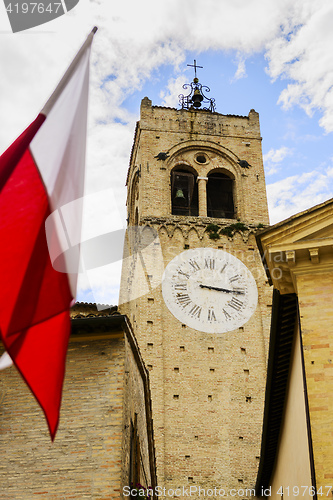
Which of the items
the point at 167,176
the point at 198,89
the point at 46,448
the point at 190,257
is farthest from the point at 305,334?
the point at 198,89

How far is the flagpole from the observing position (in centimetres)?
727

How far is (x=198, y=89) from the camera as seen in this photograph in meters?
34.8

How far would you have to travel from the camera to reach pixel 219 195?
32.2 m

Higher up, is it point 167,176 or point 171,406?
point 167,176

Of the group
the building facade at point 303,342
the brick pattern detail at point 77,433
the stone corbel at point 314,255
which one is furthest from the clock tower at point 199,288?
the stone corbel at point 314,255

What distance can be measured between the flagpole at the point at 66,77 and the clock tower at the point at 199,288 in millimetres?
16989

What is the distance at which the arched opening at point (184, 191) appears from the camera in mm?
29938

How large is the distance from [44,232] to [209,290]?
20.2 metres

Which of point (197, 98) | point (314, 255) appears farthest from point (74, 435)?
point (197, 98)

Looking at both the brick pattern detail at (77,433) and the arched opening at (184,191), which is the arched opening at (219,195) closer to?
the arched opening at (184,191)

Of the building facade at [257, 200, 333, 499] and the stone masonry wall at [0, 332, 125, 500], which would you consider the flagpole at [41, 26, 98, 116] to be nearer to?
the building facade at [257, 200, 333, 499]

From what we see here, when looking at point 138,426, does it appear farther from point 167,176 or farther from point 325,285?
point 167,176

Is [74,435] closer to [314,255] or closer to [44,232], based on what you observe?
[314,255]

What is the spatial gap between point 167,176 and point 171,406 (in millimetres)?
10258
